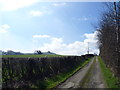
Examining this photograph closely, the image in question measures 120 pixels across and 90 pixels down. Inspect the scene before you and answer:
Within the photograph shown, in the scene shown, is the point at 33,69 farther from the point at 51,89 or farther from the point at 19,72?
the point at 51,89

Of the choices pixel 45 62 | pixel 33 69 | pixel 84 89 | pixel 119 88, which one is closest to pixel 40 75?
pixel 33 69

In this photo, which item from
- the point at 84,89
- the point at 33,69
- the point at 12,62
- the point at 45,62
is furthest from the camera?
the point at 45,62

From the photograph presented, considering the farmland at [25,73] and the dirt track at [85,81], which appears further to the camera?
the dirt track at [85,81]

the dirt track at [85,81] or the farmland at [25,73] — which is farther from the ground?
the farmland at [25,73]

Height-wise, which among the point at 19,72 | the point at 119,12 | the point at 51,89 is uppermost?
the point at 119,12

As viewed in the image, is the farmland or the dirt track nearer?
the farmland

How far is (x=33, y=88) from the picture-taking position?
12734 mm

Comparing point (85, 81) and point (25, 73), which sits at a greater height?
point (25, 73)

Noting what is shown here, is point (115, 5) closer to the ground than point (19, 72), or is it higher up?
higher up

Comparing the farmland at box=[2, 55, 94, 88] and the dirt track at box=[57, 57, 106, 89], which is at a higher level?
the farmland at box=[2, 55, 94, 88]

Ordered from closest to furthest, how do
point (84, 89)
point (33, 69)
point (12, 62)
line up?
1. point (84, 89)
2. point (12, 62)
3. point (33, 69)

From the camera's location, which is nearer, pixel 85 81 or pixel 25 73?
pixel 25 73

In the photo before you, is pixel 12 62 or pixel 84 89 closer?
pixel 84 89

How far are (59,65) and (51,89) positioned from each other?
12282 mm
